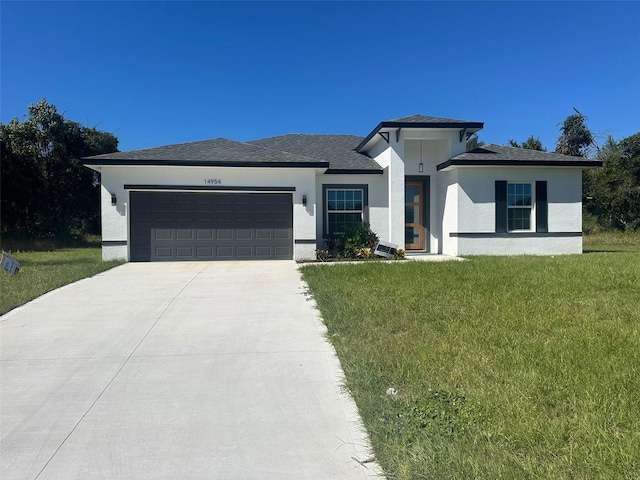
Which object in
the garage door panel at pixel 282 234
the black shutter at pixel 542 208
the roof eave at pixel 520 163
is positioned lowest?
the garage door panel at pixel 282 234

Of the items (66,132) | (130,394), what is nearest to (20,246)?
(66,132)

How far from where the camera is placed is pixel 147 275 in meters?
11.6

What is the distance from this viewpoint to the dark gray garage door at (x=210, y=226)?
1481cm

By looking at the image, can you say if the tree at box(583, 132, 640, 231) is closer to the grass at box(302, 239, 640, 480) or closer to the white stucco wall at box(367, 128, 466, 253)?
the white stucco wall at box(367, 128, 466, 253)

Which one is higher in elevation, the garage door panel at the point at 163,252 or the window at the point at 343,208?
the window at the point at 343,208

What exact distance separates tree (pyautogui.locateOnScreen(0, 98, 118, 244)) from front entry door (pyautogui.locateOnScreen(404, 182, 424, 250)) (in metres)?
18.0

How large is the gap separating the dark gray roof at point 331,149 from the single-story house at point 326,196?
0.16 m

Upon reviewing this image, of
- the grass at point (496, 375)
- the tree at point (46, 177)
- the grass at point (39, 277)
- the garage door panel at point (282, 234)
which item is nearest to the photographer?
the grass at point (496, 375)

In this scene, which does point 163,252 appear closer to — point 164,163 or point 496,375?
point 164,163

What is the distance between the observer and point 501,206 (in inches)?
617

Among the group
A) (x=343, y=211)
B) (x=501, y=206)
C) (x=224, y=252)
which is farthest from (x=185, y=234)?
(x=501, y=206)

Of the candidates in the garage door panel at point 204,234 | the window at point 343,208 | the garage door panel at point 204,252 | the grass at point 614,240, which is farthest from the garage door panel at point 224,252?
the grass at point 614,240

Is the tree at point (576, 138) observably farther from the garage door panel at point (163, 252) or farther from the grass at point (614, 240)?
the garage door panel at point (163, 252)

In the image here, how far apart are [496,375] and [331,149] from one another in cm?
1566
